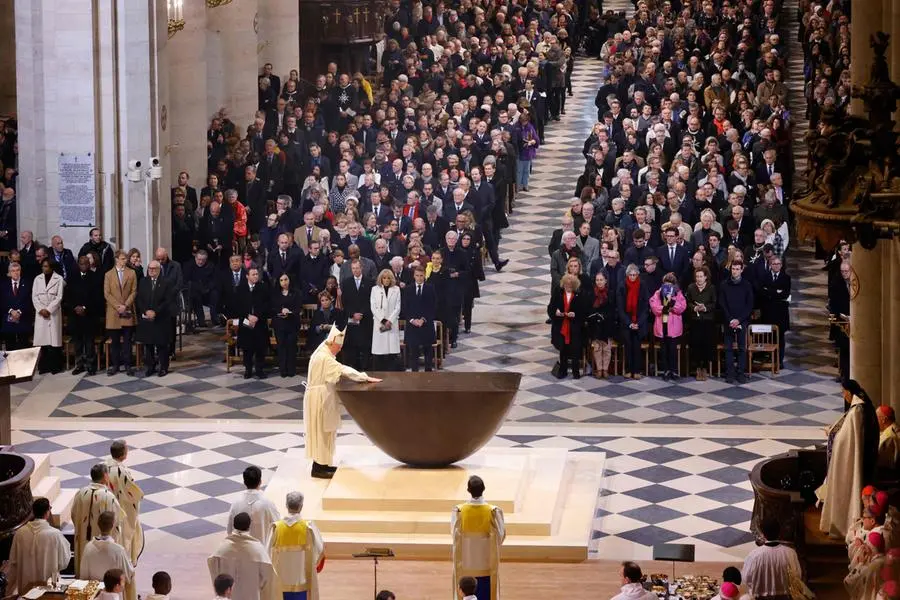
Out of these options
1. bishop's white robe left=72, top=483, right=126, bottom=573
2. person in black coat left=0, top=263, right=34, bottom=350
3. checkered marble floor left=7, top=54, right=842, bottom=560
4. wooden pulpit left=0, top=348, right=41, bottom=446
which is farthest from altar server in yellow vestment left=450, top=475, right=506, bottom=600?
person in black coat left=0, top=263, right=34, bottom=350

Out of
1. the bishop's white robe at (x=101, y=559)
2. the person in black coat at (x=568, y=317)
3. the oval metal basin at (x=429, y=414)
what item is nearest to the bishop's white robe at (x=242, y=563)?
the bishop's white robe at (x=101, y=559)

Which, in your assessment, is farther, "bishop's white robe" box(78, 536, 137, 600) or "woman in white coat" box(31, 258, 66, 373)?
"woman in white coat" box(31, 258, 66, 373)

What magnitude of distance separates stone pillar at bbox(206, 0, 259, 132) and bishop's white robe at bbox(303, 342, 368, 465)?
1417 cm

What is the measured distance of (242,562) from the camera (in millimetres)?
14664

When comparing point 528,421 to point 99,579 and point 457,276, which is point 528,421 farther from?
point 99,579

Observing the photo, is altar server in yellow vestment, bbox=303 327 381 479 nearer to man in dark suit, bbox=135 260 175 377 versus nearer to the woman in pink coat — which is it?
man in dark suit, bbox=135 260 175 377

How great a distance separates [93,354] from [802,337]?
30.5 feet

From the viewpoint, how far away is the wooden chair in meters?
22.9

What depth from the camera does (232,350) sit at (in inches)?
956

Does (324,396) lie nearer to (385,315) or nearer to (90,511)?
(90,511)

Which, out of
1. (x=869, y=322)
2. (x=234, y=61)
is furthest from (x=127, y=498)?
(x=234, y=61)

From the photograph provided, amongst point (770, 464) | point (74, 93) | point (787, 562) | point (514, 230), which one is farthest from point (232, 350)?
point (787, 562)

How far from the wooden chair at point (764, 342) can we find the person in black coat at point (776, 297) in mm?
63

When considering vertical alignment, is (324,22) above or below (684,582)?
above
